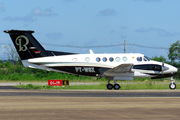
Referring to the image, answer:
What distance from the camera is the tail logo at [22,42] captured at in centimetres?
2756

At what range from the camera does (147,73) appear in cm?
2742

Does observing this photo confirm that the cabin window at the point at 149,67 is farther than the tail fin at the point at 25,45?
No

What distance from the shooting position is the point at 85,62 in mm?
27734

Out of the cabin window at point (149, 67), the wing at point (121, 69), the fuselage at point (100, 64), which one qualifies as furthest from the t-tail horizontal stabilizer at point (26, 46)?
the cabin window at point (149, 67)

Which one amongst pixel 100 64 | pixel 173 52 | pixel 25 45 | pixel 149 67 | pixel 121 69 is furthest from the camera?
pixel 173 52

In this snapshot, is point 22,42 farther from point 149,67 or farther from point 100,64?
point 149,67

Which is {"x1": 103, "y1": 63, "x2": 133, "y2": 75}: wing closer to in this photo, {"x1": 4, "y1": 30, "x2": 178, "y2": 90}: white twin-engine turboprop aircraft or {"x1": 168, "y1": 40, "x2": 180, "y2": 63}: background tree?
{"x1": 4, "y1": 30, "x2": 178, "y2": 90}: white twin-engine turboprop aircraft

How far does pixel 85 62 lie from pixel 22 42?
20.7 ft

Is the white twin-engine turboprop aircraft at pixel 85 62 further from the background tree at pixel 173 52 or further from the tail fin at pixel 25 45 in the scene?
the background tree at pixel 173 52

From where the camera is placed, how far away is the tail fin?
27531mm

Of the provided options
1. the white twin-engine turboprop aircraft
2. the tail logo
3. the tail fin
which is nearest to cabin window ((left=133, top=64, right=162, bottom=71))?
the white twin-engine turboprop aircraft

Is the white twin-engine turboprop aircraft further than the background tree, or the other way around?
the background tree

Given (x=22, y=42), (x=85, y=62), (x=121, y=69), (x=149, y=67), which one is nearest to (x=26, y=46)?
(x=22, y=42)

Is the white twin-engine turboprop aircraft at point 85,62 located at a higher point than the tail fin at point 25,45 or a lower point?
lower
